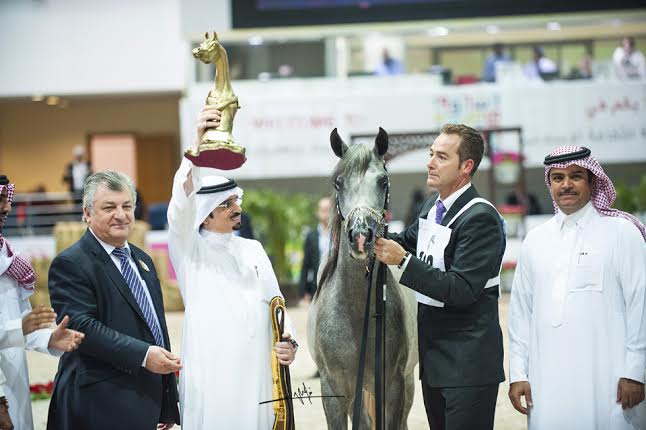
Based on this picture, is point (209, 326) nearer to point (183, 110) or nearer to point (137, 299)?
point (137, 299)

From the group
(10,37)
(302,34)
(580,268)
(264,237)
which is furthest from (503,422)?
(10,37)

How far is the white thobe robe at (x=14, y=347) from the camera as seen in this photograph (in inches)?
148

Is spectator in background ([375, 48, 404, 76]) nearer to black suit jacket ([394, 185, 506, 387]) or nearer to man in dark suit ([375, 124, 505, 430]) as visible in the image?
man in dark suit ([375, 124, 505, 430])

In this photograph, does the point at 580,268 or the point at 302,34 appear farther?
the point at 302,34

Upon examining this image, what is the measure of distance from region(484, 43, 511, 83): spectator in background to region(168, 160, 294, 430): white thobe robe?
13583 mm

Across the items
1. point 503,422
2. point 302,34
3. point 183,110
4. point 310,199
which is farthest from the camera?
point 302,34

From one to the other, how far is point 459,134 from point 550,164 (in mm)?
449

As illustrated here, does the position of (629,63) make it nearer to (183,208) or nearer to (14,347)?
(183,208)

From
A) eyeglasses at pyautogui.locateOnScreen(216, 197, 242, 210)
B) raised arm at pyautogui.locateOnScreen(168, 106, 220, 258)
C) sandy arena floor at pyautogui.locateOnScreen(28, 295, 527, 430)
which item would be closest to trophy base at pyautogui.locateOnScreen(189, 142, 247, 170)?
raised arm at pyautogui.locateOnScreen(168, 106, 220, 258)

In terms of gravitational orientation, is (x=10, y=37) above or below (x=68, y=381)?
above

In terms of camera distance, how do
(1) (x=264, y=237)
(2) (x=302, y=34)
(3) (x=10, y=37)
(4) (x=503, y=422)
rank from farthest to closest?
(3) (x=10, y=37) → (2) (x=302, y=34) → (1) (x=264, y=237) → (4) (x=503, y=422)

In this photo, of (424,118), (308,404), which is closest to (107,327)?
(308,404)

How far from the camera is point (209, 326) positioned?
389 cm

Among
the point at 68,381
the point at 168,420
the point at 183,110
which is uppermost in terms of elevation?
the point at 183,110
